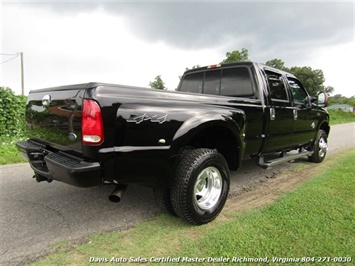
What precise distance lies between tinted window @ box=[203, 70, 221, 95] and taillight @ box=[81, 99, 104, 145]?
8.41 ft

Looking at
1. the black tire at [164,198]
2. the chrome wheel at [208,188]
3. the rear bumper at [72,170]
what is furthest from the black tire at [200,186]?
the rear bumper at [72,170]

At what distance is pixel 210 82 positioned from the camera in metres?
4.32

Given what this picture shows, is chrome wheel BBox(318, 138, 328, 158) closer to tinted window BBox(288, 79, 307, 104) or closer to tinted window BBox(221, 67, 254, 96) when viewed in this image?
tinted window BBox(288, 79, 307, 104)

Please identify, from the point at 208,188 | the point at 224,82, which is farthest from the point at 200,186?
the point at 224,82

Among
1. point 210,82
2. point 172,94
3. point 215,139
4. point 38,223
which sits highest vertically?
point 210,82

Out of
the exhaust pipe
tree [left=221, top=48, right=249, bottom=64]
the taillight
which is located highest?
tree [left=221, top=48, right=249, bottom=64]

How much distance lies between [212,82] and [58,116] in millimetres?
2643

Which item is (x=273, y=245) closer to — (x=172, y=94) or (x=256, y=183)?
(x=172, y=94)

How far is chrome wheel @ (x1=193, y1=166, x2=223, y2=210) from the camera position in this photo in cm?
277

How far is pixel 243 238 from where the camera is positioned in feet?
7.71

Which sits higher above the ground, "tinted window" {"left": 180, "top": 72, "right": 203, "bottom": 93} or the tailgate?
"tinted window" {"left": 180, "top": 72, "right": 203, "bottom": 93}

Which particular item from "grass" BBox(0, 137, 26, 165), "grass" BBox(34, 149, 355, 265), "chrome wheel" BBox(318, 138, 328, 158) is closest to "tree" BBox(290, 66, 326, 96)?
"chrome wheel" BBox(318, 138, 328, 158)

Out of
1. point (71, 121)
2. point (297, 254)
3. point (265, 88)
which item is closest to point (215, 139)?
point (265, 88)

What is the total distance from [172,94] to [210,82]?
6.36 feet
